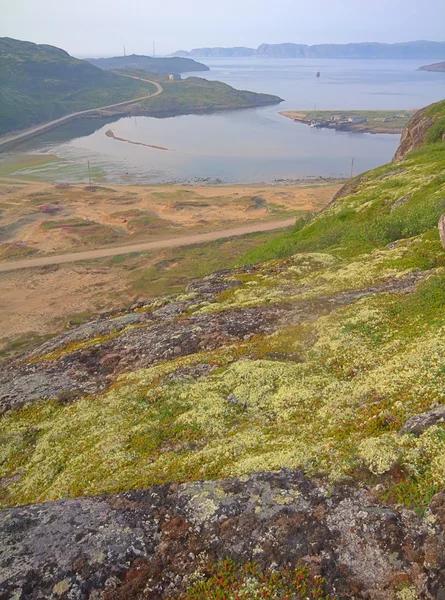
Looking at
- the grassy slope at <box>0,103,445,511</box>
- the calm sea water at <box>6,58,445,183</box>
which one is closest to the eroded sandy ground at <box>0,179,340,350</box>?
the calm sea water at <box>6,58,445,183</box>

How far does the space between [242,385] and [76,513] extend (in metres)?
6.62

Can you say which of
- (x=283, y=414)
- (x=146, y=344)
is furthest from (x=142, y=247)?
(x=283, y=414)

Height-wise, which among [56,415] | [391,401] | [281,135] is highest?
[281,135]

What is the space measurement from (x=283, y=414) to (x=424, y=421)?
13.3 ft

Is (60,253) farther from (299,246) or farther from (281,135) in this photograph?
(281,135)

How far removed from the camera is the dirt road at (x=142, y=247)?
60156 millimetres

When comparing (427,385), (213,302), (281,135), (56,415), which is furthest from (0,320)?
(281,135)

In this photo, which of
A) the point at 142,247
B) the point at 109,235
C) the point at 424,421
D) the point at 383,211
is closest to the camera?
the point at 424,421

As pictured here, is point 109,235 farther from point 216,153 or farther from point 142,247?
point 216,153

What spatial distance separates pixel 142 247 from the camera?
6588cm

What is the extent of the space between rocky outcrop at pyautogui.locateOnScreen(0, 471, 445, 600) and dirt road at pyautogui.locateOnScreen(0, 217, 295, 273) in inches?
2131

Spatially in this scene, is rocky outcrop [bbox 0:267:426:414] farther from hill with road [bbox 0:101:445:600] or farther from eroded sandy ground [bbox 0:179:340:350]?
eroded sandy ground [bbox 0:179:340:350]

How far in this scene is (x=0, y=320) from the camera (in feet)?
148

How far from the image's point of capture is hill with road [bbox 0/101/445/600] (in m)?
8.89
